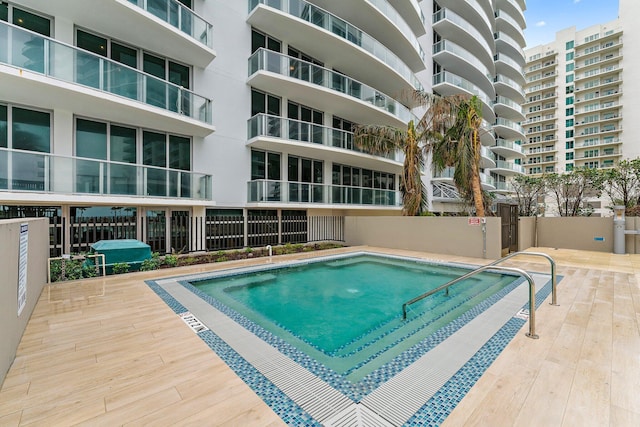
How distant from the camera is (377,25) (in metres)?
15.5

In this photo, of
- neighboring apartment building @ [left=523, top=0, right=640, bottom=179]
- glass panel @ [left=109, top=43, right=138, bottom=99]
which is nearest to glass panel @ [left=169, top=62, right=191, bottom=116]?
glass panel @ [left=109, top=43, right=138, bottom=99]

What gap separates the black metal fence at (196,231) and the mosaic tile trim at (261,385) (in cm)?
773

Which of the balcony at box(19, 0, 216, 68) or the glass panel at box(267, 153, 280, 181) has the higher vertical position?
the balcony at box(19, 0, 216, 68)

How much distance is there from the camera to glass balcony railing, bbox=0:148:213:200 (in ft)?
22.8

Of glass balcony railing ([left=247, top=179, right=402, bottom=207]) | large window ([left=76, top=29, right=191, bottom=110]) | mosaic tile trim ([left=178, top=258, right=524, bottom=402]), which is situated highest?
large window ([left=76, top=29, right=191, bottom=110])

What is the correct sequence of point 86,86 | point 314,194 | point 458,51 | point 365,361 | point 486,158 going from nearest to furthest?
point 365,361
point 86,86
point 314,194
point 458,51
point 486,158

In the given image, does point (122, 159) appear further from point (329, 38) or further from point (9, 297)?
point (329, 38)

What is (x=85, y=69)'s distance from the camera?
25.3 ft

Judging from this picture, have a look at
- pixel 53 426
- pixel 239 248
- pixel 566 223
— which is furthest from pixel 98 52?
pixel 566 223

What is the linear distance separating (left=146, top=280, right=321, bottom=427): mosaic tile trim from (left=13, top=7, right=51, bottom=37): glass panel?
10366 mm

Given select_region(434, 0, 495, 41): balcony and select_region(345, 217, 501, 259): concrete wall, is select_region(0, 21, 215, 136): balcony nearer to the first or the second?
select_region(345, 217, 501, 259): concrete wall

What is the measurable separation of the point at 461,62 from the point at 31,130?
1041 inches

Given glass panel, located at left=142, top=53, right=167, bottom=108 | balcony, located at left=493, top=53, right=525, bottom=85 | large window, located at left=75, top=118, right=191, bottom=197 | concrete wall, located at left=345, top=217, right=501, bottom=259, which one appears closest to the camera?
large window, located at left=75, top=118, right=191, bottom=197

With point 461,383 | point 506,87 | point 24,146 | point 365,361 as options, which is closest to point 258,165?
point 24,146
